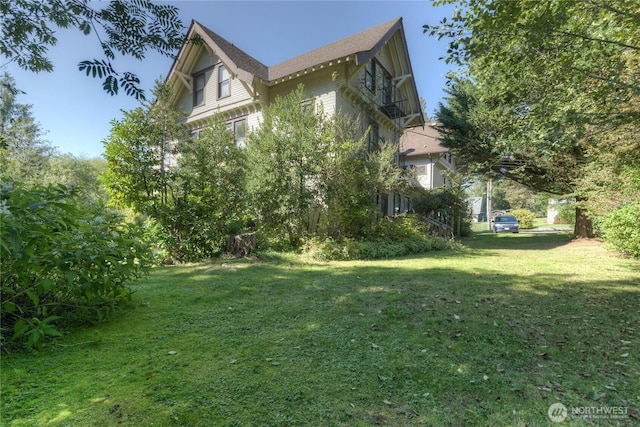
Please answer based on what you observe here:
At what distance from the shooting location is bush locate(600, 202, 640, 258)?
7.95m

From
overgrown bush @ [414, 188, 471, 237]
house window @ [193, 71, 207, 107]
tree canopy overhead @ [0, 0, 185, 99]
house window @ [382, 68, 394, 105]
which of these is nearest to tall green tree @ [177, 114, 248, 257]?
tree canopy overhead @ [0, 0, 185, 99]

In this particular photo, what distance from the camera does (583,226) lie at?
14.5 metres

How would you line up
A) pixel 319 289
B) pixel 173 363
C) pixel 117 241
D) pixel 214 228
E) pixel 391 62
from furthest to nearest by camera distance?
1. pixel 391 62
2. pixel 214 228
3. pixel 319 289
4. pixel 117 241
5. pixel 173 363

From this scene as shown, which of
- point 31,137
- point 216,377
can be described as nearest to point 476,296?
point 216,377

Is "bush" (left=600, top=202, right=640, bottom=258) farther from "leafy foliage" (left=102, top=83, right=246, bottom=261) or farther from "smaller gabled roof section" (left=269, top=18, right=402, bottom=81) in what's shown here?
"leafy foliage" (left=102, top=83, right=246, bottom=261)

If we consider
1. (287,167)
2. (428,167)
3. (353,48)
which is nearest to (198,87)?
(353,48)

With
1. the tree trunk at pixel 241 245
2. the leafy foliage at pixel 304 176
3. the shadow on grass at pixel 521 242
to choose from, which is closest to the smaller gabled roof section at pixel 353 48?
the leafy foliage at pixel 304 176

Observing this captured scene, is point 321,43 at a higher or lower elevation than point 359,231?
higher

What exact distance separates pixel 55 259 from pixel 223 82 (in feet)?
44.7

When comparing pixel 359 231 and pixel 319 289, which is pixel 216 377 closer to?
pixel 319 289

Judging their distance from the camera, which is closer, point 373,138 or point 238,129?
point 238,129

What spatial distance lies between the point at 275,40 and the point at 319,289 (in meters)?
13.1

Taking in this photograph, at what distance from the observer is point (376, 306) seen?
14.3ft

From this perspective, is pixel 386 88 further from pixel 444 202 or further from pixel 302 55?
pixel 444 202
